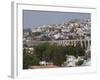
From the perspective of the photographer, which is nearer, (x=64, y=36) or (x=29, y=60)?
(x=29, y=60)

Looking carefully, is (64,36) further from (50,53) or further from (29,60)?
(29,60)

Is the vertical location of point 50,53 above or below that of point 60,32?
below

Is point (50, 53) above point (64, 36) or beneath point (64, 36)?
beneath

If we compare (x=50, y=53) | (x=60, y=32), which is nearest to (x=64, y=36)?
(x=60, y=32)

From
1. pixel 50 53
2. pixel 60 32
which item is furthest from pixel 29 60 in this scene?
pixel 60 32

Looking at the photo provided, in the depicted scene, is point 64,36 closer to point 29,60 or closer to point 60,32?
point 60,32

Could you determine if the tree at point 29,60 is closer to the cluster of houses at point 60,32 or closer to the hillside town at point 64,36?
the hillside town at point 64,36

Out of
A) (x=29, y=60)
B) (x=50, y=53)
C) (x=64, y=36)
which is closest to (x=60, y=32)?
(x=64, y=36)

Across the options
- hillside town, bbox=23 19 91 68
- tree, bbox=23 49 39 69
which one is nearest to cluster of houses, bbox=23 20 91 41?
hillside town, bbox=23 19 91 68

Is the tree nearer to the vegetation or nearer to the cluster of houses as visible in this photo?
the vegetation

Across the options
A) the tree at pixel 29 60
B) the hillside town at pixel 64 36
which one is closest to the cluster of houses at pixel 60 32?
the hillside town at pixel 64 36
